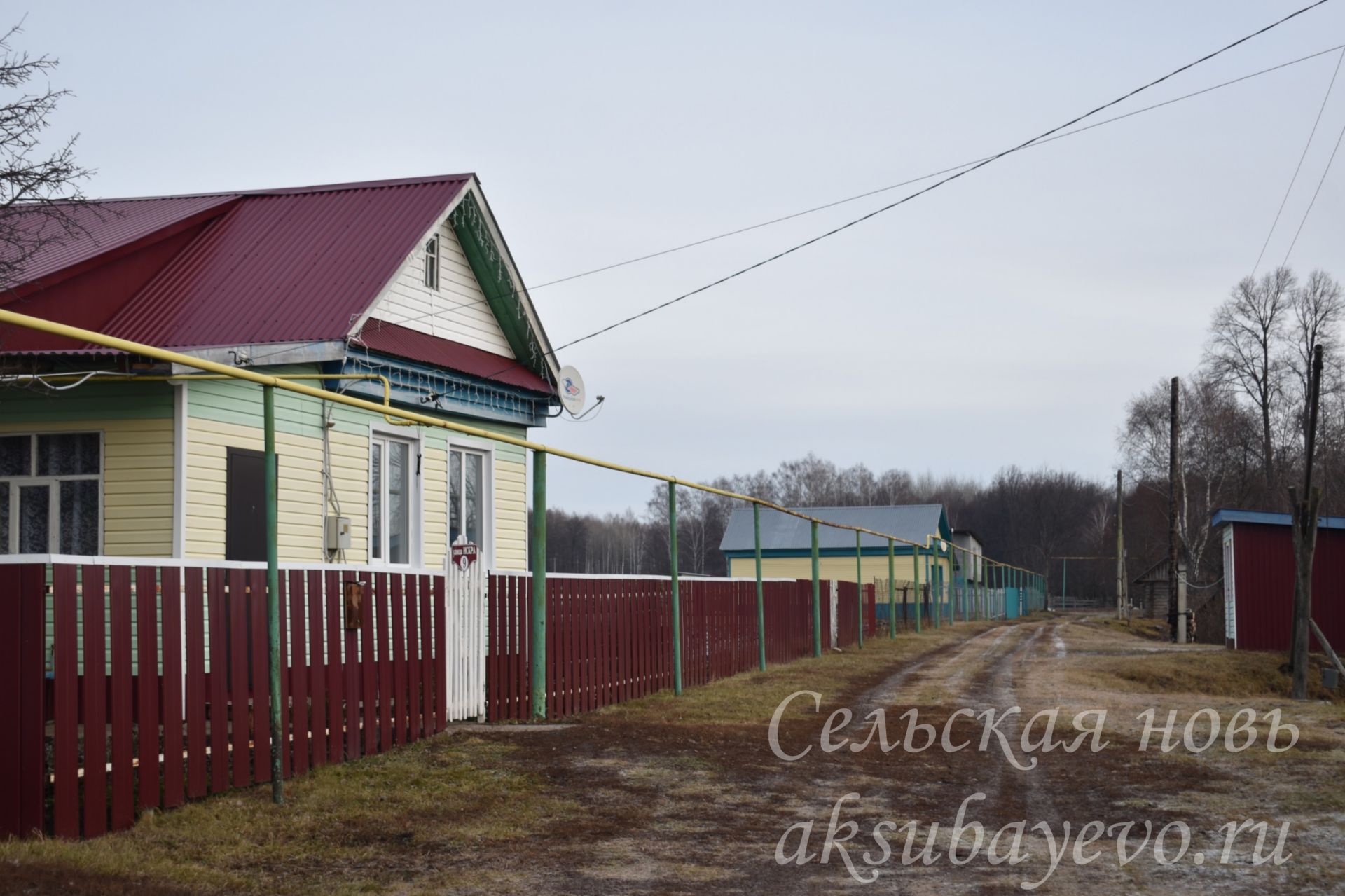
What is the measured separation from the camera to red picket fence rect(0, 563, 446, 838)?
607 centimetres

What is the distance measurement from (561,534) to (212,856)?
101 meters

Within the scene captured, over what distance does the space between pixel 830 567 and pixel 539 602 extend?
4651 centimetres

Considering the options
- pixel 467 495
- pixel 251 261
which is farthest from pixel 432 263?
pixel 467 495

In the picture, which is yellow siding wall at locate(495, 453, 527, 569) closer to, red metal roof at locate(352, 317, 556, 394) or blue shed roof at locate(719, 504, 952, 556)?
red metal roof at locate(352, 317, 556, 394)

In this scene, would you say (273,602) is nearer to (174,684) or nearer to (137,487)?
(174,684)

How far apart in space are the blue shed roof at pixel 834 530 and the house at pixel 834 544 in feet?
0.11

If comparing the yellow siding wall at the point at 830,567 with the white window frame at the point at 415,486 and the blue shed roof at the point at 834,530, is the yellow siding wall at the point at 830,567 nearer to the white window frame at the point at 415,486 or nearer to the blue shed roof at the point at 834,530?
the blue shed roof at the point at 834,530

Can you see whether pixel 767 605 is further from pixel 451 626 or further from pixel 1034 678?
pixel 451 626

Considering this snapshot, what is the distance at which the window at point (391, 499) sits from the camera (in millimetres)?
14906

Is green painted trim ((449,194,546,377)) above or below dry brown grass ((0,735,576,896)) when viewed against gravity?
above

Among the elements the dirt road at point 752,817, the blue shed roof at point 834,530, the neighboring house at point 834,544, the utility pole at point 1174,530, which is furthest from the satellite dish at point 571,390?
the blue shed roof at point 834,530

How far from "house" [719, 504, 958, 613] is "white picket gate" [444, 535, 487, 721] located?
137ft

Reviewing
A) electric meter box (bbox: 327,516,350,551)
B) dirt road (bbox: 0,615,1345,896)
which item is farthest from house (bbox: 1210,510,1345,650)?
electric meter box (bbox: 327,516,350,551)

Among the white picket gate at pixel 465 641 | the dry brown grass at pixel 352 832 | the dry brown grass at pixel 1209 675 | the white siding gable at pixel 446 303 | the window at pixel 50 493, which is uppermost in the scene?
the white siding gable at pixel 446 303
